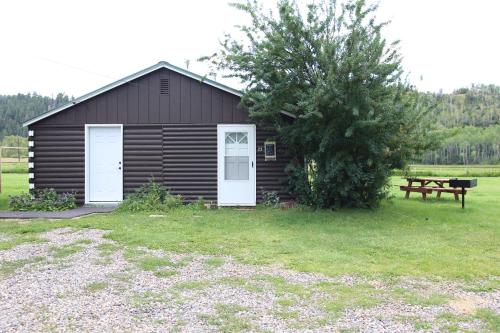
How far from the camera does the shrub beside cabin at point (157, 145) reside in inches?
429

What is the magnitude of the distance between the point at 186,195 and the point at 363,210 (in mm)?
4181

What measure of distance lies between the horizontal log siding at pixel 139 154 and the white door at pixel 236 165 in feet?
5.02

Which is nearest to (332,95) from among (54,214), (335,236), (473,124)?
(335,236)

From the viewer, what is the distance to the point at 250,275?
16.0ft

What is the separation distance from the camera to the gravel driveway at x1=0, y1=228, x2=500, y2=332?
11.3 ft

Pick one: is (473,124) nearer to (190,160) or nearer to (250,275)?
(190,160)

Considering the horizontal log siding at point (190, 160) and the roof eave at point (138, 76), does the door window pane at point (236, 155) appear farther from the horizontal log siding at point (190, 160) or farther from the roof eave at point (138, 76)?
the roof eave at point (138, 76)

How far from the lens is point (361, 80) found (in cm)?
A: 871

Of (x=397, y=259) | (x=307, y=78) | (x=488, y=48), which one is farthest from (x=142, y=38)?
(x=488, y=48)

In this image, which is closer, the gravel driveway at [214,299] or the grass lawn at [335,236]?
the gravel driveway at [214,299]

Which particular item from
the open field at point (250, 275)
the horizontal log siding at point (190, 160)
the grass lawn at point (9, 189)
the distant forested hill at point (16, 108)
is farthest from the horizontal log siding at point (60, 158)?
the distant forested hill at point (16, 108)

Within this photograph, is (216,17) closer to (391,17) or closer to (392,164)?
(391,17)

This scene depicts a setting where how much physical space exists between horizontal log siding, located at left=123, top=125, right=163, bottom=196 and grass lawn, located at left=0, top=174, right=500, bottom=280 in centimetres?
154

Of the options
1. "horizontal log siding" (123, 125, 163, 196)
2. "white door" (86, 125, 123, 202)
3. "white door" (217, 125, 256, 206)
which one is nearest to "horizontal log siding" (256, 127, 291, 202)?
"white door" (217, 125, 256, 206)
